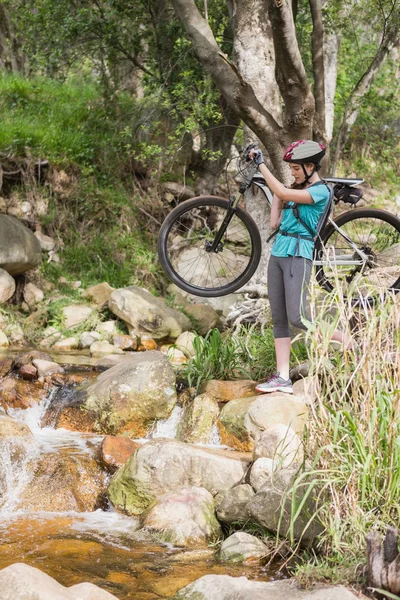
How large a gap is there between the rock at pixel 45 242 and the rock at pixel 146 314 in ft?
4.91

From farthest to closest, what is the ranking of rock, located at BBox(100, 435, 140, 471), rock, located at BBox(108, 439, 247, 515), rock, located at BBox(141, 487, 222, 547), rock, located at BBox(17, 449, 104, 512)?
1. rock, located at BBox(100, 435, 140, 471)
2. rock, located at BBox(17, 449, 104, 512)
3. rock, located at BBox(108, 439, 247, 515)
4. rock, located at BBox(141, 487, 222, 547)

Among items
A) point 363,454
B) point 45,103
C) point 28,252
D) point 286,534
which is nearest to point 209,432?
point 286,534

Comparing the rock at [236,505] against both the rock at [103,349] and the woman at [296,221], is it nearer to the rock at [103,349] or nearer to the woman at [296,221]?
the woman at [296,221]

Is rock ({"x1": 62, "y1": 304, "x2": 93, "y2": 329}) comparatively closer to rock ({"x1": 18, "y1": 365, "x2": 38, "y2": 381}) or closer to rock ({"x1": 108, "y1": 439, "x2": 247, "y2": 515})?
rock ({"x1": 18, "y1": 365, "x2": 38, "y2": 381})

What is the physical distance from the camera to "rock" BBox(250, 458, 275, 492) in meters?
4.41

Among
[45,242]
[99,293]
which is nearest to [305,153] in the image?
[99,293]

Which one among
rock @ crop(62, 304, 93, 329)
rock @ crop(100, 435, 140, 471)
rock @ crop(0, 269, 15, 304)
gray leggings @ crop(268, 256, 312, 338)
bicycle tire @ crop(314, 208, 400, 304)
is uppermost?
bicycle tire @ crop(314, 208, 400, 304)

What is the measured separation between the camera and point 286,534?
12.4 ft

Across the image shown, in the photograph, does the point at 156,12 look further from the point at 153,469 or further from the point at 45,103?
the point at 153,469

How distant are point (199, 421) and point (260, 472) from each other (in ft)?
5.36

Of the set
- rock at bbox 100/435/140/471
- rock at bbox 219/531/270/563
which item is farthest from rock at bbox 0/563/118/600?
rock at bbox 100/435/140/471

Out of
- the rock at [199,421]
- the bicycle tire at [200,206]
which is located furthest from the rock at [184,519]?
the bicycle tire at [200,206]

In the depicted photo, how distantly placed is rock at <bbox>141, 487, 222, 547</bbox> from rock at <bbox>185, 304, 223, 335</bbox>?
4.92 m

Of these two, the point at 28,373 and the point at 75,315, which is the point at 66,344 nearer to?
the point at 75,315
